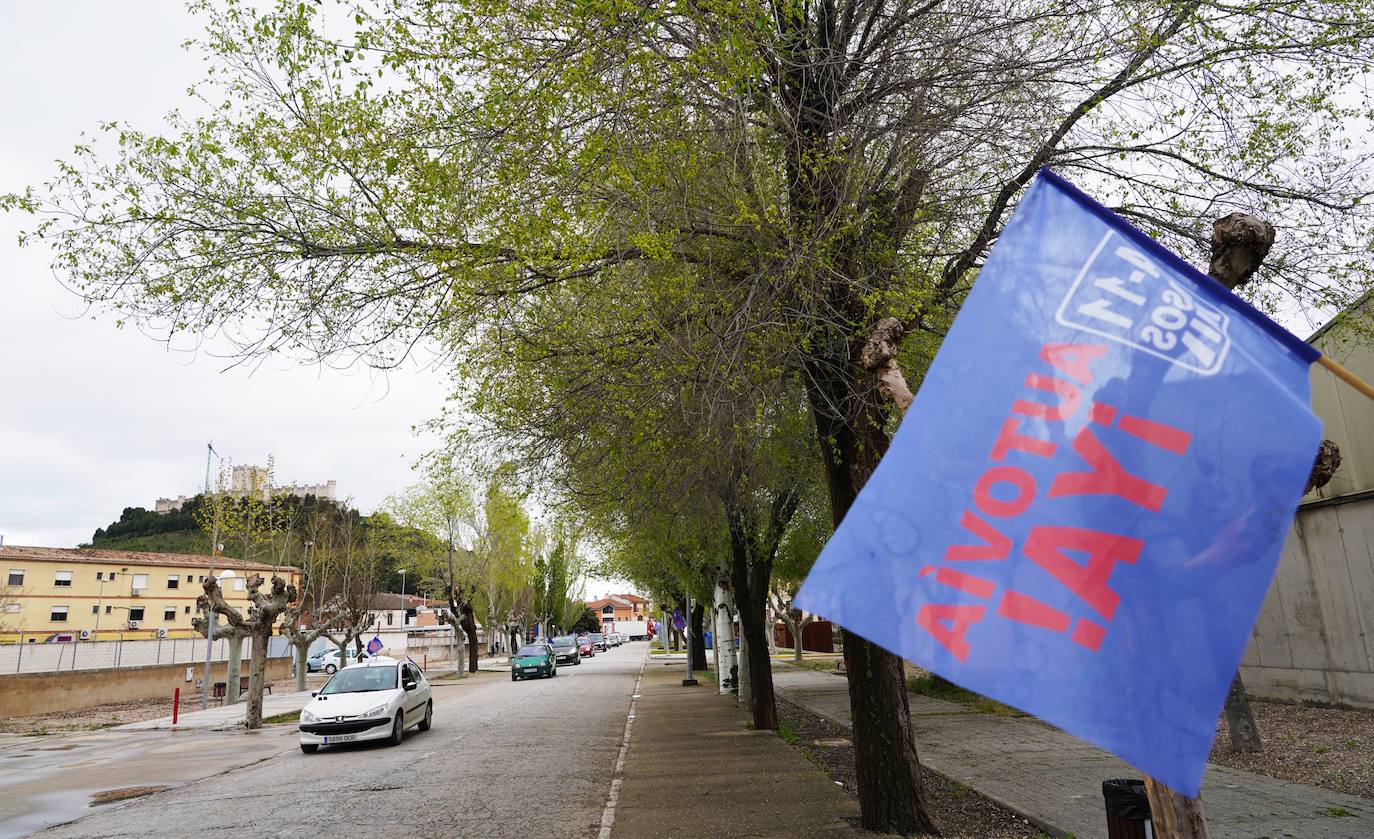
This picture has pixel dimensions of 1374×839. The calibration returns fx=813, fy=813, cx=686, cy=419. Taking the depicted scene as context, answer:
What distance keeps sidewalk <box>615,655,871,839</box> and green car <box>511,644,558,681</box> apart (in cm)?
2103

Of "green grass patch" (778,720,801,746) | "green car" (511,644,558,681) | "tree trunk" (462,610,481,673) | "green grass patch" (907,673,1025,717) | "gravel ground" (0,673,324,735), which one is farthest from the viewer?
"tree trunk" (462,610,481,673)

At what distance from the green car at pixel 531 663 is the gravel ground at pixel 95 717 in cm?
1202

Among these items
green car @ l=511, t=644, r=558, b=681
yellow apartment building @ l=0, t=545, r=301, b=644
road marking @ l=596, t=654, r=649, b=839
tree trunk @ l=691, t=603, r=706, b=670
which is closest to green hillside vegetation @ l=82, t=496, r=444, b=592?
yellow apartment building @ l=0, t=545, r=301, b=644

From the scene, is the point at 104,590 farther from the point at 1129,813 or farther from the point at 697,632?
the point at 1129,813

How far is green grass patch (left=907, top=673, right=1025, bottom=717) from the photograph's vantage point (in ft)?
56.2

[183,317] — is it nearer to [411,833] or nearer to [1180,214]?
[411,833]

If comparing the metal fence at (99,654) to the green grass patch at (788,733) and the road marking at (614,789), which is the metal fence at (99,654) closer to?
the road marking at (614,789)

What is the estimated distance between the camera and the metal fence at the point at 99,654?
2544cm

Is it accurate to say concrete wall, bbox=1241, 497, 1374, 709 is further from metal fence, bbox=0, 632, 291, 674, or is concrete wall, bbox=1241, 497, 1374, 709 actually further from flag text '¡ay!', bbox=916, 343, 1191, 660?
metal fence, bbox=0, 632, 291, 674

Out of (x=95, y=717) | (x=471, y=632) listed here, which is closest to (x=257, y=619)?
(x=95, y=717)

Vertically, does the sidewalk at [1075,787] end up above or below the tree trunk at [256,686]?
below

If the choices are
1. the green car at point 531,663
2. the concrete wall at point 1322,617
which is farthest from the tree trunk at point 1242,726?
the green car at point 531,663

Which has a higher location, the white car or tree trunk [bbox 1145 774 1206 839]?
tree trunk [bbox 1145 774 1206 839]

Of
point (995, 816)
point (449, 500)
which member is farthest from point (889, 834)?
point (449, 500)
